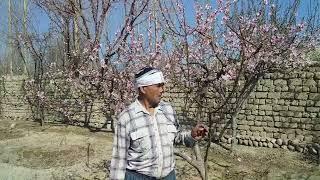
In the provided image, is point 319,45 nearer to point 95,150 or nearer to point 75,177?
point 95,150

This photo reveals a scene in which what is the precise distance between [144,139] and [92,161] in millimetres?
6163

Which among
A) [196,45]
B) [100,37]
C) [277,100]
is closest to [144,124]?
[196,45]

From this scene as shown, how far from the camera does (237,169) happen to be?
8516 mm

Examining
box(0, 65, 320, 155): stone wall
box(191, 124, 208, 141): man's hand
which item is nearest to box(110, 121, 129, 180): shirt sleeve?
box(191, 124, 208, 141): man's hand

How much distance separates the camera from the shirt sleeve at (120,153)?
3.26 meters

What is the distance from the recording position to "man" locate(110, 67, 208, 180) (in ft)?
10.7

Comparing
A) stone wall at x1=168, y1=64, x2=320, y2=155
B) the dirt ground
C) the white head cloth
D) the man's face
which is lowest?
the dirt ground

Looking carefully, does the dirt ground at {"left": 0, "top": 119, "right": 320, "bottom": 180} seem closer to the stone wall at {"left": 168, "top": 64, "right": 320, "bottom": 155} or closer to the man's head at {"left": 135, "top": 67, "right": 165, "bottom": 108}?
the stone wall at {"left": 168, "top": 64, "right": 320, "bottom": 155}

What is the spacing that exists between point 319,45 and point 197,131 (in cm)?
885

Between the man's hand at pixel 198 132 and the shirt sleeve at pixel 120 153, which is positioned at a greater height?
the man's hand at pixel 198 132

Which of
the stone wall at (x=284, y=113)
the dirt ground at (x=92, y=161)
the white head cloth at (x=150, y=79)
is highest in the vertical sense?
the white head cloth at (x=150, y=79)

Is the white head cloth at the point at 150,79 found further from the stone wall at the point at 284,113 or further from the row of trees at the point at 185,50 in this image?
the stone wall at the point at 284,113

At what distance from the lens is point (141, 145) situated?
10.6 feet

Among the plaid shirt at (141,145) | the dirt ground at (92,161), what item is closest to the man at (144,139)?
the plaid shirt at (141,145)
